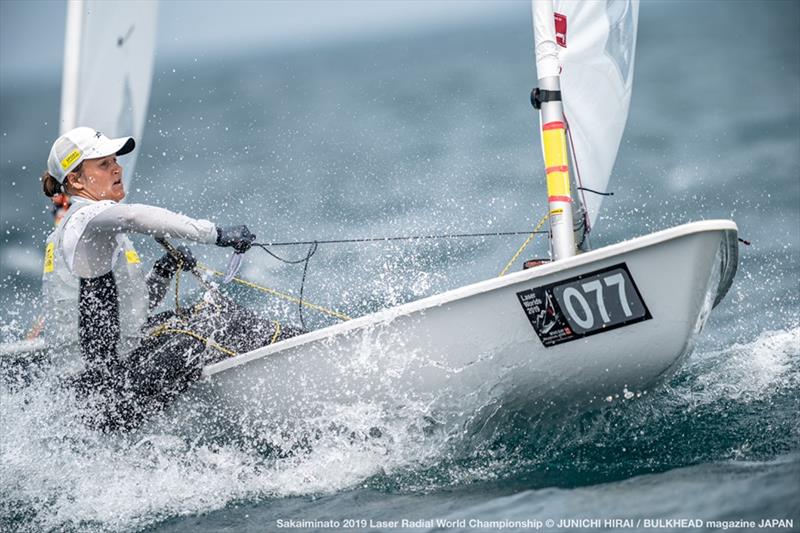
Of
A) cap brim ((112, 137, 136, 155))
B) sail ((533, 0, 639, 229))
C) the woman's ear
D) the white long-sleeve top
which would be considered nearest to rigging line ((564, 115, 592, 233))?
sail ((533, 0, 639, 229))

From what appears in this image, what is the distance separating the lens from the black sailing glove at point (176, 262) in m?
3.93

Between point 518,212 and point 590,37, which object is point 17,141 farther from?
point 590,37

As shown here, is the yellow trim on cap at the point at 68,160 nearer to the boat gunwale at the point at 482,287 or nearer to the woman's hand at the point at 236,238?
the woman's hand at the point at 236,238

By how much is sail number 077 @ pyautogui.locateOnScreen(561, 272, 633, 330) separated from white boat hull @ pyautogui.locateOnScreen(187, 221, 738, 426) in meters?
0.02

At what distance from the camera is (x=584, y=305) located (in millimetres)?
3279

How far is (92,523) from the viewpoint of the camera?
3391 mm

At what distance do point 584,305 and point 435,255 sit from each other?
3.23 metres

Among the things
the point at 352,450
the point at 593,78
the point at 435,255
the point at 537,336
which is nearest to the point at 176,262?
the point at 352,450

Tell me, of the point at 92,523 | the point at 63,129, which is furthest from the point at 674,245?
the point at 63,129

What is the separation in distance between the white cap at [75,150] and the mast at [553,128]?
1502 millimetres

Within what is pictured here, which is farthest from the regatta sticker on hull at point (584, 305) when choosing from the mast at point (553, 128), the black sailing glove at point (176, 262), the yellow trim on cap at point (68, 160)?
the yellow trim on cap at point (68, 160)

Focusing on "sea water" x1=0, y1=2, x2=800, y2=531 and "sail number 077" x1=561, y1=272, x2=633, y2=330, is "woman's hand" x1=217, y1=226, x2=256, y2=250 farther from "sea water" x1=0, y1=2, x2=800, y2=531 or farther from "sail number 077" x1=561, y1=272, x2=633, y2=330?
"sail number 077" x1=561, y1=272, x2=633, y2=330

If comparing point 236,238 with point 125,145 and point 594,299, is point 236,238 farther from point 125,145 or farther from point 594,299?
point 594,299

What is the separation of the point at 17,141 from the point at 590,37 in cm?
963
